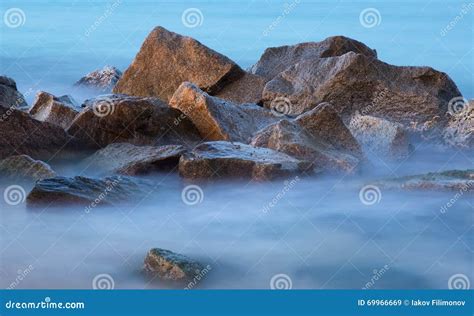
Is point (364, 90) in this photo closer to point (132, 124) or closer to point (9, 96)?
point (132, 124)

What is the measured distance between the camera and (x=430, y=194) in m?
9.34

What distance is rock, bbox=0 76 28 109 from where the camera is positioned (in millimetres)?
13195

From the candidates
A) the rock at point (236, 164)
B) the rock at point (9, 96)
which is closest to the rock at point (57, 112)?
the rock at point (9, 96)

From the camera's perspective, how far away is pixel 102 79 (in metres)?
16.0

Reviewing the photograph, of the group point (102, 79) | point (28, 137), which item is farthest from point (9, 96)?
point (28, 137)

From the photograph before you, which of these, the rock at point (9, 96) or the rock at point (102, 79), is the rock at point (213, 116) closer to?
the rock at point (9, 96)

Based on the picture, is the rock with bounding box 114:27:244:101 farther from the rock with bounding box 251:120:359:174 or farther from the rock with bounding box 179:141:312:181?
the rock with bounding box 179:141:312:181

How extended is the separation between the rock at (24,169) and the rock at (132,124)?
1271 millimetres

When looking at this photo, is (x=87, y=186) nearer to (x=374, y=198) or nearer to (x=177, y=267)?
(x=177, y=267)

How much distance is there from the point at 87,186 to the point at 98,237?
92 centimetres

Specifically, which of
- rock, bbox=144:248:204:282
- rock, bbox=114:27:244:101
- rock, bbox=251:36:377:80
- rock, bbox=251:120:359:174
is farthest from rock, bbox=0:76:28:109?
rock, bbox=144:248:204:282

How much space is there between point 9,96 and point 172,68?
246 centimetres

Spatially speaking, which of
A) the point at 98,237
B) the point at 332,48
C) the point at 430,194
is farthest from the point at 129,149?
the point at 332,48

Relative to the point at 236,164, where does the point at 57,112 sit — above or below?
above
